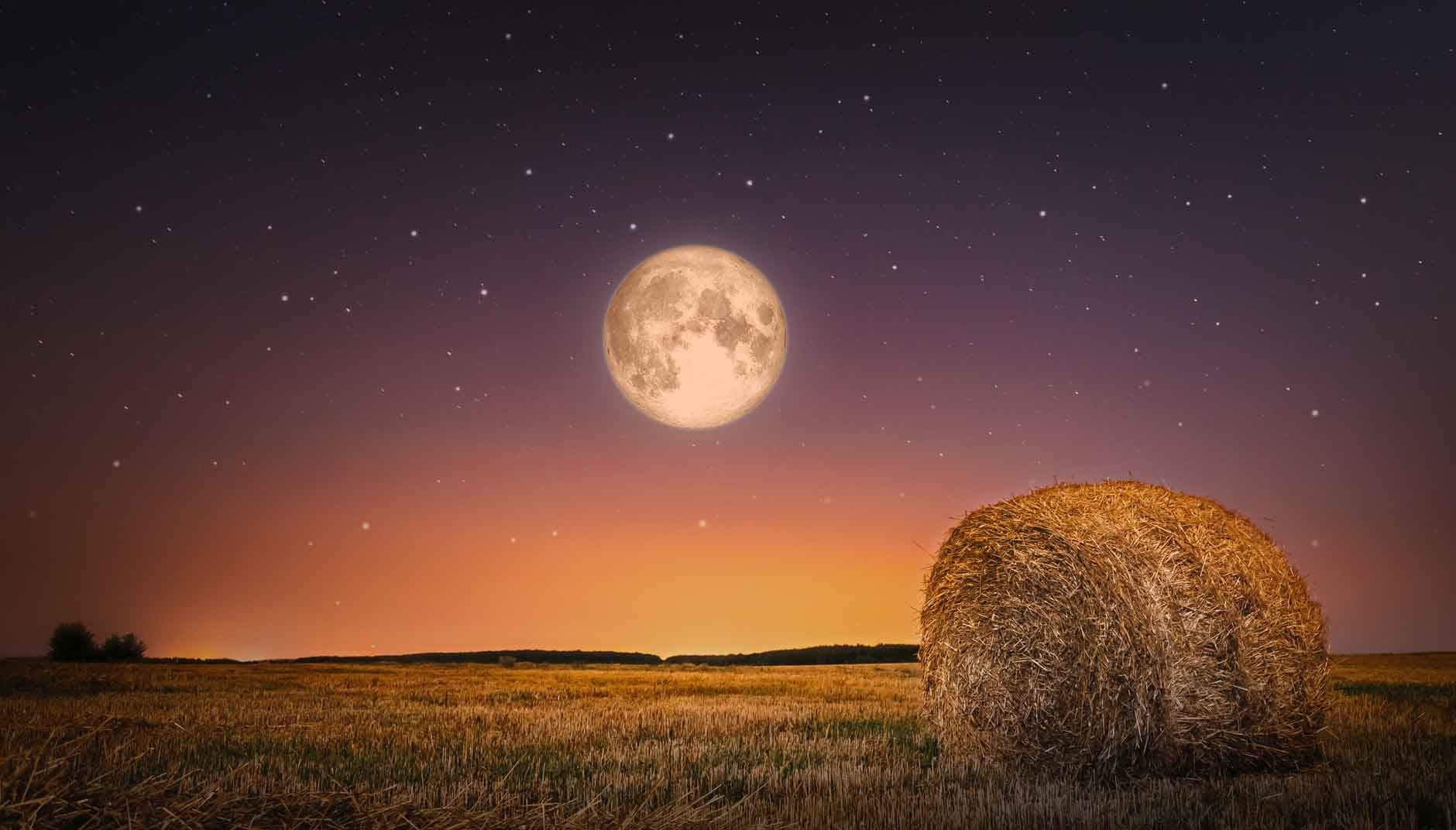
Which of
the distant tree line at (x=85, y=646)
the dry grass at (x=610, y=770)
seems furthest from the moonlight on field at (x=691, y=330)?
the distant tree line at (x=85, y=646)

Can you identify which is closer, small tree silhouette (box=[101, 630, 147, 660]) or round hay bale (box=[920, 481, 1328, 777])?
round hay bale (box=[920, 481, 1328, 777])

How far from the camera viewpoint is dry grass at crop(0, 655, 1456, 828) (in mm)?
3936

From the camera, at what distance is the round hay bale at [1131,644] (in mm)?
7969

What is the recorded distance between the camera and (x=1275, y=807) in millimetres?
6246

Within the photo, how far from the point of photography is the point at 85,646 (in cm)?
6781

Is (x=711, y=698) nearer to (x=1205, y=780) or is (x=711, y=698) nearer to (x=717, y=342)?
(x=717, y=342)

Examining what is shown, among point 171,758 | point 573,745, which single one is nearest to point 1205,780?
point 573,745

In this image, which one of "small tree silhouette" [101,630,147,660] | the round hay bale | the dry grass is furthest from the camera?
"small tree silhouette" [101,630,147,660]

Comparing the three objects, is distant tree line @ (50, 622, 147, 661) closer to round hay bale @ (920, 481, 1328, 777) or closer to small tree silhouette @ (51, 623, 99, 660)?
small tree silhouette @ (51, 623, 99, 660)

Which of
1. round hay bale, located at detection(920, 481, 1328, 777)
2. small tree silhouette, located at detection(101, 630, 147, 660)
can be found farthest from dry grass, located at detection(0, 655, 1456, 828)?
small tree silhouette, located at detection(101, 630, 147, 660)

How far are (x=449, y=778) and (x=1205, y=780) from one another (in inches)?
242

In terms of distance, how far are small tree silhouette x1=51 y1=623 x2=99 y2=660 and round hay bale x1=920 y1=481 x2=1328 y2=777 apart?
74909 mm

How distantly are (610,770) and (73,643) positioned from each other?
76.3 meters

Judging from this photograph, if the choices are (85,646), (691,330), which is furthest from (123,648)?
(691,330)
